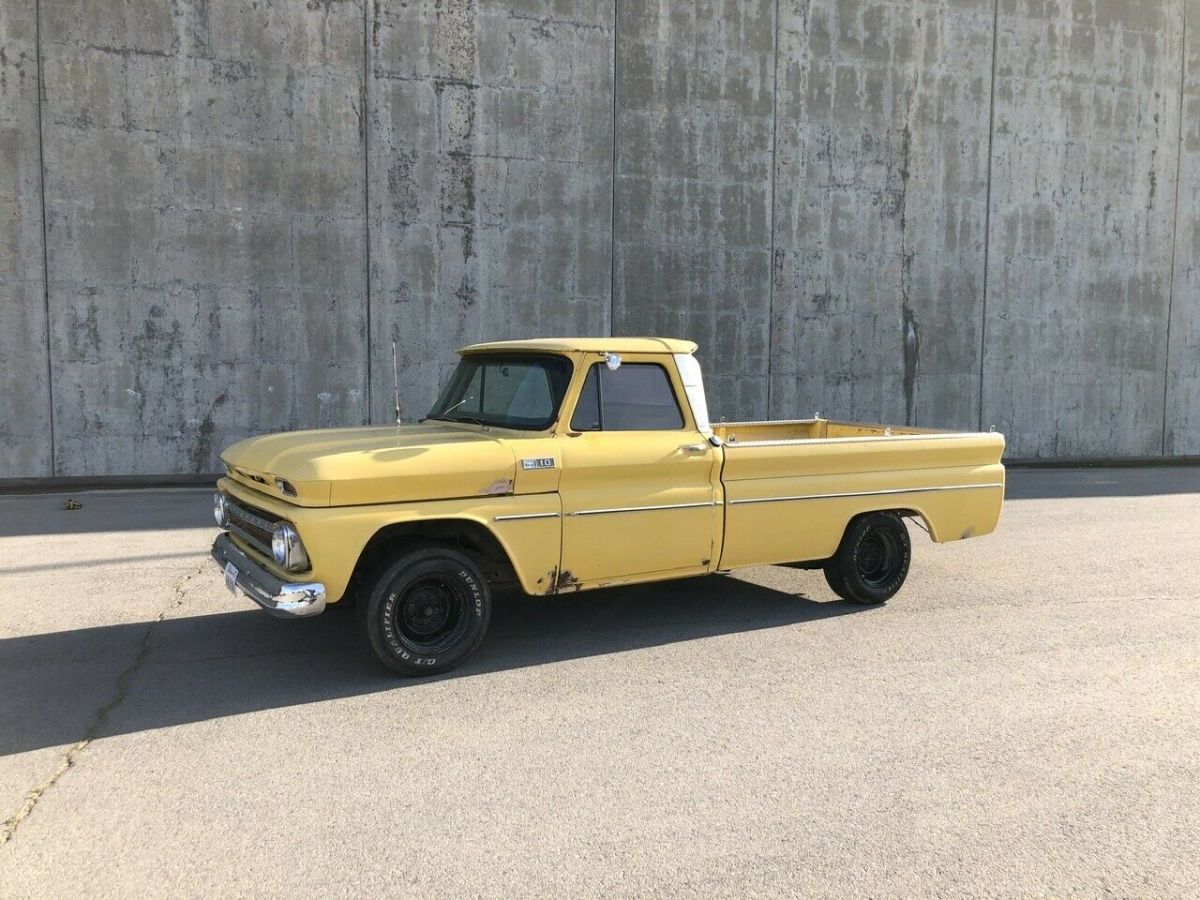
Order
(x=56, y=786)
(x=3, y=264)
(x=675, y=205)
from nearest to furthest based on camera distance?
(x=56, y=786) → (x=3, y=264) → (x=675, y=205)

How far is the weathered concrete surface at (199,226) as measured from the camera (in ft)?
42.3

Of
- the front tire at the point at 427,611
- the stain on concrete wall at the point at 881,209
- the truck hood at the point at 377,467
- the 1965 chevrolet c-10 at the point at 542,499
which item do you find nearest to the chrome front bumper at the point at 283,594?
the 1965 chevrolet c-10 at the point at 542,499

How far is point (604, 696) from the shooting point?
15.2ft

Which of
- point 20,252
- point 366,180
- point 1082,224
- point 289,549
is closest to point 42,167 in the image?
point 20,252

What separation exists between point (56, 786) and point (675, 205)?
13584mm

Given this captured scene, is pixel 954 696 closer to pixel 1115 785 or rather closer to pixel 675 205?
pixel 1115 785

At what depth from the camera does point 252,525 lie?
5.02 meters

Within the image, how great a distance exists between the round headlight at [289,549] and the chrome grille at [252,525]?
181 mm

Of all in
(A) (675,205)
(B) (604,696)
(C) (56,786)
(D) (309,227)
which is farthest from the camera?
(A) (675,205)

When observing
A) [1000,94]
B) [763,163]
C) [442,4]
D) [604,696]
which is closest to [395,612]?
[604,696]

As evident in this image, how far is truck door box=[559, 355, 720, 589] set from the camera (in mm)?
5246

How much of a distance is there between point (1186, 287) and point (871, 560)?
17023mm

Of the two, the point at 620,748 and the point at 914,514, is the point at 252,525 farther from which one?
the point at 914,514

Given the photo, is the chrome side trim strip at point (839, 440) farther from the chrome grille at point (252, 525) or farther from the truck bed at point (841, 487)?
the chrome grille at point (252, 525)
